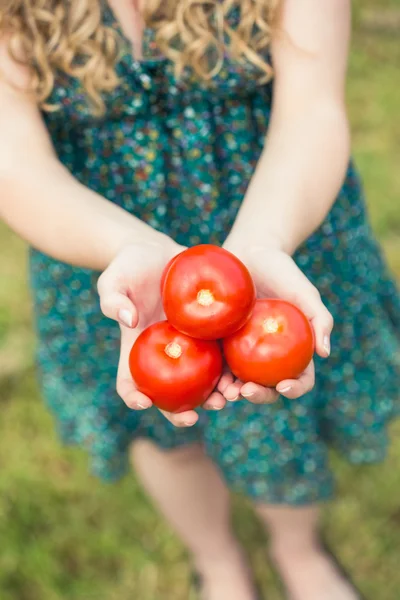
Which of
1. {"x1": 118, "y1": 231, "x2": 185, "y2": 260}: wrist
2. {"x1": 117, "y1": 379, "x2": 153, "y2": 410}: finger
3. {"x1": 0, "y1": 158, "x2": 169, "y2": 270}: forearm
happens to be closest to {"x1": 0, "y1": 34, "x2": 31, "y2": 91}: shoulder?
{"x1": 0, "y1": 158, "x2": 169, "y2": 270}: forearm

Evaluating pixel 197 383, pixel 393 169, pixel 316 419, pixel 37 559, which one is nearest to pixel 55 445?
pixel 37 559

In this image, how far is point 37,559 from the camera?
6.89ft

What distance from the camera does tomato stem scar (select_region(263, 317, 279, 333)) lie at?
3.84 feet

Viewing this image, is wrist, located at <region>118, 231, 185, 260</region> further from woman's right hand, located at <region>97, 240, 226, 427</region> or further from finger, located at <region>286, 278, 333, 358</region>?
finger, located at <region>286, 278, 333, 358</region>

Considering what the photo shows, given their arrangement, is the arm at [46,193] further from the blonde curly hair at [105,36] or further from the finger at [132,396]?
the finger at [132,396]

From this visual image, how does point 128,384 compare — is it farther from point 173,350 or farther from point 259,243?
point 259,243

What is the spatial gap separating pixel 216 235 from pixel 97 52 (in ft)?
1.40

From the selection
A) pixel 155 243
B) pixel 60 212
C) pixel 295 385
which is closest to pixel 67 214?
Result: pixel 60 212

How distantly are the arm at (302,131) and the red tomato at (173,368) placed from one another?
23cm

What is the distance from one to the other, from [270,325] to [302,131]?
412mm

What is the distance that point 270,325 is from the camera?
118 cm

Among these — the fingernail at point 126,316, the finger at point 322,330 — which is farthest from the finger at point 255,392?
the fingernail at point 126,316

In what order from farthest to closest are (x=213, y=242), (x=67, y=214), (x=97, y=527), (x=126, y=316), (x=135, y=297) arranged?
(x=97, y=527) → (x=213, y=242) → (x=67, y=214) → (x=135, y=297) → (x=126, y=316)

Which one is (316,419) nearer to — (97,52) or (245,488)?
(245,488)
